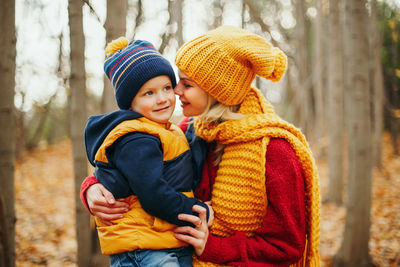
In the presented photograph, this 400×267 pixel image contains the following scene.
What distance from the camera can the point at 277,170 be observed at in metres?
1.51

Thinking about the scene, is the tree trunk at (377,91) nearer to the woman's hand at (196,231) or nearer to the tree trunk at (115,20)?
the tree trunk at (115,20)

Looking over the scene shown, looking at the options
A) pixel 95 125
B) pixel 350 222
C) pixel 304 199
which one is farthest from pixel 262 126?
pixel 350 222

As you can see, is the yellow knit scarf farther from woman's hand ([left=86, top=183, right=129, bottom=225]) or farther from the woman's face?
woman's hand ([left=86, top=183, right=129, bottom=225])

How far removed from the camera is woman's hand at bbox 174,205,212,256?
4.85ft

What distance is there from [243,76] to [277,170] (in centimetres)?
Answer: 55

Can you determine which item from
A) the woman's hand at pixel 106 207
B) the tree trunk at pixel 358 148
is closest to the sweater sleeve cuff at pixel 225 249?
the woman's hand at pixel 106 207

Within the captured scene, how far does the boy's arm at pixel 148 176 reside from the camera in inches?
55.2

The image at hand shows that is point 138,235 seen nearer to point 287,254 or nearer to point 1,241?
point 287,254

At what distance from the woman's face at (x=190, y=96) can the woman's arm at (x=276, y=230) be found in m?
0.48

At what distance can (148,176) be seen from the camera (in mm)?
1398

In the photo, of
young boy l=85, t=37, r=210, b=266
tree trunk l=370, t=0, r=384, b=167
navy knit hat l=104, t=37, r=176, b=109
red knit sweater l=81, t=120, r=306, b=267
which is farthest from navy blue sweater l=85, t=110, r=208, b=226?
tree trunk l=370, t=0, r=384, b=167

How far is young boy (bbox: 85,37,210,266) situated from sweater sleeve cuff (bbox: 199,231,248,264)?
12cm

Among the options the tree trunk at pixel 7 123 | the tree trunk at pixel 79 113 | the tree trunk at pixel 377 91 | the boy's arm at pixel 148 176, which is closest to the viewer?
the boy's arm at pixel 148 176

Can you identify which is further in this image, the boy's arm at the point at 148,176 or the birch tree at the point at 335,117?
the birch tree at the point at 335,117
